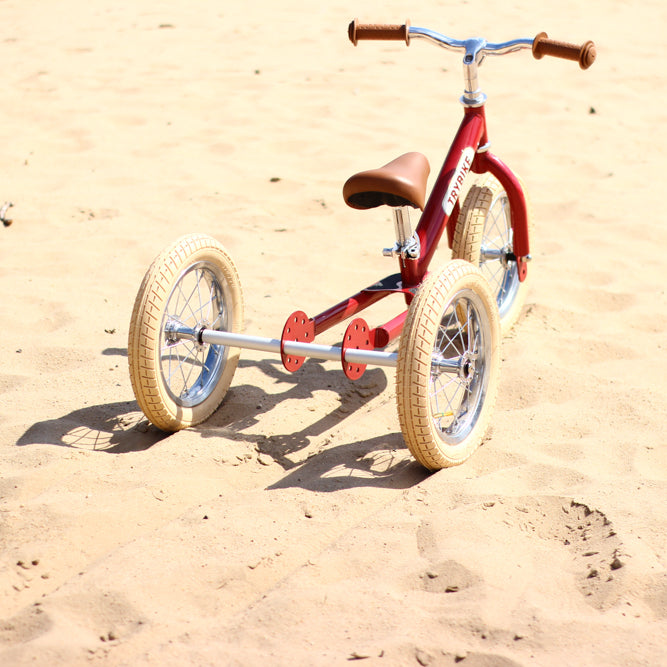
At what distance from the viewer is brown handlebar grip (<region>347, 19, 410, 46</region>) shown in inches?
156

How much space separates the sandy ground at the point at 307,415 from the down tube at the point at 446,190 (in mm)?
641

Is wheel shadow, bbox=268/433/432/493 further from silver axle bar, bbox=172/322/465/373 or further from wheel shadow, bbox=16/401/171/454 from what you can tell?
wheel shadow, bbox=16/401/171/454

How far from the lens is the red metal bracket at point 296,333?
3377mm

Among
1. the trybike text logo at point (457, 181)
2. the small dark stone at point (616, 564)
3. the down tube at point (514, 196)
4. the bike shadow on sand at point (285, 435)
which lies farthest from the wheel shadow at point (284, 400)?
the small dark stone at point (616, 564)

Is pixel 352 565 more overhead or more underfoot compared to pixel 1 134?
more underfoot

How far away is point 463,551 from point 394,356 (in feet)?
2.65

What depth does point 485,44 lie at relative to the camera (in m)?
3.87

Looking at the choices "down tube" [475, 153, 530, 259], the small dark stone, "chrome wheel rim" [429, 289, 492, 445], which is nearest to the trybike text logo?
"down tube" [475, 153, 530, 259]

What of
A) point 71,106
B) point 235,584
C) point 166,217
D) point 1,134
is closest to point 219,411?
point 235,584

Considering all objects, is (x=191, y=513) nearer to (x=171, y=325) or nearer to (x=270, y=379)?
(x=171, y=325)

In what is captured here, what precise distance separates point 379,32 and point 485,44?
1.60 feet

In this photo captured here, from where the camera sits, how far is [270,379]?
4059mm

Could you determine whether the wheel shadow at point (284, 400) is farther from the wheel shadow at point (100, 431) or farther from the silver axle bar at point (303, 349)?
the silver axle bar at point (303, 349)

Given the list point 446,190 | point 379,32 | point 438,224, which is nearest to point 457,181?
point 446,190
